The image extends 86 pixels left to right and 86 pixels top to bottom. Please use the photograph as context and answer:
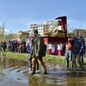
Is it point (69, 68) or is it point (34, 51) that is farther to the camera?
point (69, 68)

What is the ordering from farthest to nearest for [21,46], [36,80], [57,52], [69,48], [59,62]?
1. [21,46]
2. [57,52]
3. [59,62]
4. [69,48]
5. [36,80]

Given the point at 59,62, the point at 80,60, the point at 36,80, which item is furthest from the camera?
the point at 59,62

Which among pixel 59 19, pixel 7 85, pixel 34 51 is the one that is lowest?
pixel 7 85

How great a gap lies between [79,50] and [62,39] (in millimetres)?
4507

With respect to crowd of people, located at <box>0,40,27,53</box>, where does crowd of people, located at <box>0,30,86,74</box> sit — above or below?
below

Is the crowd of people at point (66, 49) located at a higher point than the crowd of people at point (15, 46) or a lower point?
lower

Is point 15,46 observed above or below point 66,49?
above

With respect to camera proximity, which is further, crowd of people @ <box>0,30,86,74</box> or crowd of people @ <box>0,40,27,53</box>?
crowd of people @ <box>0,40,27,53</box>

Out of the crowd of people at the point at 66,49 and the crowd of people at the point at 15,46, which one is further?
the crowd of people at the point at 15,46

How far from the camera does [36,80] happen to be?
13.2 metres

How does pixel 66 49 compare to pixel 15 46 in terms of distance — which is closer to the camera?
pixel 66 49

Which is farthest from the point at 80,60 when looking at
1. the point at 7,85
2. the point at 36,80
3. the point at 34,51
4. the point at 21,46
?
the point at 21,46

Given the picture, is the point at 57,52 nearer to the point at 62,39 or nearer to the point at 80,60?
the point at 62,39

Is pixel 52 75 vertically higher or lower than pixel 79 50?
lower
